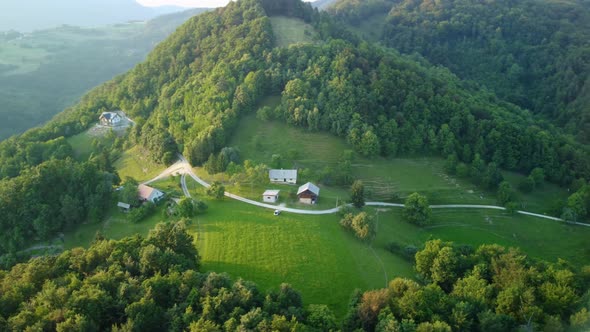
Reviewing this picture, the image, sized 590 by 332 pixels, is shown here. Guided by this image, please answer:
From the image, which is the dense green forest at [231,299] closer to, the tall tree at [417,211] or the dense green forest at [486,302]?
the dense green forest at [486,302]

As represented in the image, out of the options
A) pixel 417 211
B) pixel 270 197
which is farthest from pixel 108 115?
pixel 417 211

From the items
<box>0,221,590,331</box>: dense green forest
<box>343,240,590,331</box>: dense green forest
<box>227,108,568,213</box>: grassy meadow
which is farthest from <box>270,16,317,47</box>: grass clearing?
<box>343,240,590,331</box>: dense green forest

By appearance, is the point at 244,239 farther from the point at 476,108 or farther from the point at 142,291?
the point at 476,108

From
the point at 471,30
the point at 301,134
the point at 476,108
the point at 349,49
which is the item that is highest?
the point at 471,30

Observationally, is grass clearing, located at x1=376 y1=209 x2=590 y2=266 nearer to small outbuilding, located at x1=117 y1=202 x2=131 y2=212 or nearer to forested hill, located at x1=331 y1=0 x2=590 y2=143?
small outbuilding, located at x1=117 y1=202 x2=131 y2=212

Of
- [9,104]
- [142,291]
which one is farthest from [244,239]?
[9,104]

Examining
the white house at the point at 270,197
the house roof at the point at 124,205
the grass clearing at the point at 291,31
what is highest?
the grass clearing at the point at 291,31

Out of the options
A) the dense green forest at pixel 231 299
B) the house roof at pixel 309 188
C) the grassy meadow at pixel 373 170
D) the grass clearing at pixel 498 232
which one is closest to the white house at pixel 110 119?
the grassy meadow at pixel 373 170
